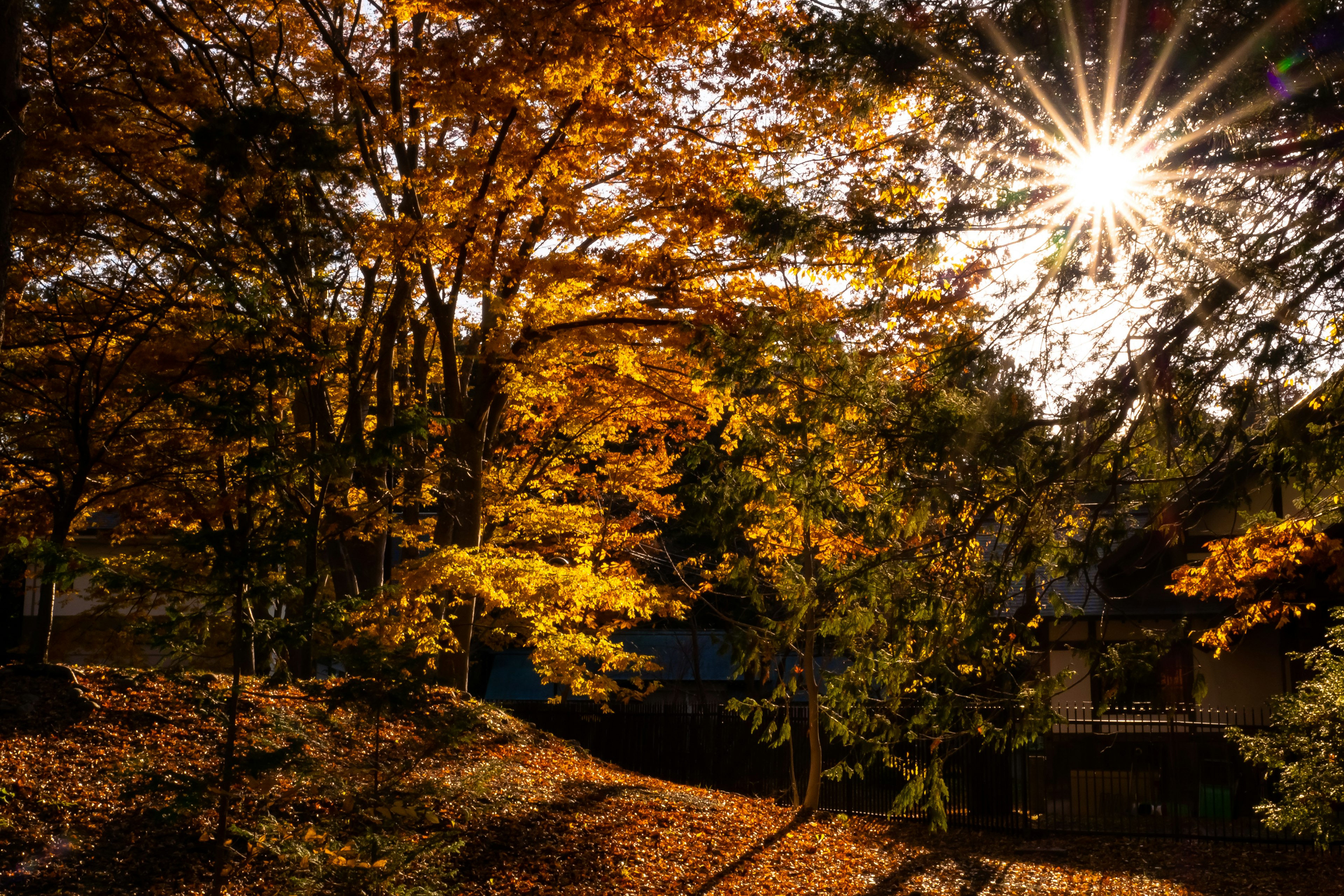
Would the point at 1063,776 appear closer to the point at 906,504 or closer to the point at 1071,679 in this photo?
the point at 1071,679

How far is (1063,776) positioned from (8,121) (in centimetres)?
1473

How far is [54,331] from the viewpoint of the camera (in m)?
13.1

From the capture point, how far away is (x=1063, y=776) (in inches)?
604

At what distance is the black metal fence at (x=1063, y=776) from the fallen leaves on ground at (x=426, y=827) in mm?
539

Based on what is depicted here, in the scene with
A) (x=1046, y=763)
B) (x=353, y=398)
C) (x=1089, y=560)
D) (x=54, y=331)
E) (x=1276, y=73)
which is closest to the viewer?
(x=1276, y=73)

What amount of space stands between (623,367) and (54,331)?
23.0ft

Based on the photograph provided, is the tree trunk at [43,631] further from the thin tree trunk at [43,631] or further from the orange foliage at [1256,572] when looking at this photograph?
Answer: the orange foliage at [1256,572]

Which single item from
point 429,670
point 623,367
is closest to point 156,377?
point 429,670

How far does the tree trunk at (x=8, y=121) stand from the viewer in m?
6.98

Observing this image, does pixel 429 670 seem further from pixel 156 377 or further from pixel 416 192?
pixel 416 192

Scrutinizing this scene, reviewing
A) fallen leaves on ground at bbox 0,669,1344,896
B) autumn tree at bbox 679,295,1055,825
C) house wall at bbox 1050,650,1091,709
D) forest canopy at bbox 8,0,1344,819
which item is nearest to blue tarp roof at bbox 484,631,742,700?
house wall at bbox 1050,650,1091,709

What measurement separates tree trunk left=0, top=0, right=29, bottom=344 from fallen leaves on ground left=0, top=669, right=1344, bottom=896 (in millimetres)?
2978

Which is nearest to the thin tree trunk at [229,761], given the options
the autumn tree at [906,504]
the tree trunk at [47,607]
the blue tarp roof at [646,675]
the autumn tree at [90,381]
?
the autumn tree at [906,504]

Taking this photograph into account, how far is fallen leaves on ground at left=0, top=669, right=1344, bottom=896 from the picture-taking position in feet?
20.5
